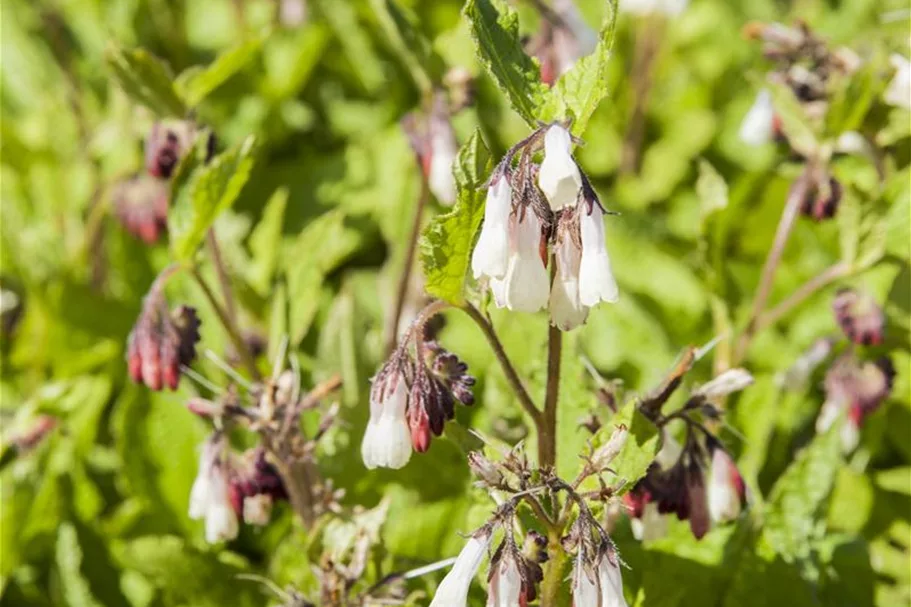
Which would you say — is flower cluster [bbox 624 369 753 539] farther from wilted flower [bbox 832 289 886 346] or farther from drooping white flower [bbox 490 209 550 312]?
wilted flower [bbox 832 289 886 346]

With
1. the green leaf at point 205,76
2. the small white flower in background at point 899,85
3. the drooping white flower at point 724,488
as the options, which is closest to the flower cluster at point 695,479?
the drooping white flower at point 724,488

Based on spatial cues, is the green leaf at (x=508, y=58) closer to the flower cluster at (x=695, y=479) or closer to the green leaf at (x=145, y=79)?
the flower cluster at (x=695, y=479)

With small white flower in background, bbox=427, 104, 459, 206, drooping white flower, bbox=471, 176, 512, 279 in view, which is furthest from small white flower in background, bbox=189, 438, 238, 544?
small white flower in background, bbox=427, 104, 459, 206

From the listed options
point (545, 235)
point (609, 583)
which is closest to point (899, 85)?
point (545, 235)

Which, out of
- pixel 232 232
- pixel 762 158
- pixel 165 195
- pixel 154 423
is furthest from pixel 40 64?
pixel 762 158

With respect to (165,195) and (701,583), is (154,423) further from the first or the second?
(701,583)

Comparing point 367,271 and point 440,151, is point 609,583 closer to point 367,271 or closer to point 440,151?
point 440,151

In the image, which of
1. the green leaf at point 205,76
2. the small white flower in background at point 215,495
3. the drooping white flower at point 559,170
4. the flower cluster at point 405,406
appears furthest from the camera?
the green leaf at point 205,76
